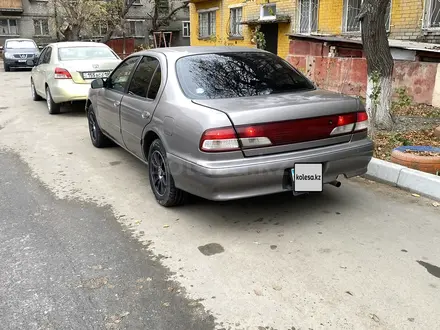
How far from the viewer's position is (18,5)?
32.4m

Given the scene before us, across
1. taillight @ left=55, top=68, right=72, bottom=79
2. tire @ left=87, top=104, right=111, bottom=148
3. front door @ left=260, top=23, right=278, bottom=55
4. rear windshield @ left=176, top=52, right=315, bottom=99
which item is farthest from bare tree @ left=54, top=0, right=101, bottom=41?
rear windshield @ left=176, top=52, right=315, bottom=99

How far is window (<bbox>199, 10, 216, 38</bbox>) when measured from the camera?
21.6 meters

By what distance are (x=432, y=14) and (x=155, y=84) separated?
9.13 m

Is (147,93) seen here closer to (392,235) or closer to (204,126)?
(204,126)

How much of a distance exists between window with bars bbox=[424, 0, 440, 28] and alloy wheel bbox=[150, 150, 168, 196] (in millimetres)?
9299

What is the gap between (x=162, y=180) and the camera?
4273 mm

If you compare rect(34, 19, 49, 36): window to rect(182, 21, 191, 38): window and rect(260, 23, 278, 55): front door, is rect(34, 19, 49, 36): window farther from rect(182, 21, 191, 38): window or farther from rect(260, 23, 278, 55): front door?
rect(260, 23, 278, 55): front door

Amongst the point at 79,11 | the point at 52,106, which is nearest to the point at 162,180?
the point at 52,106

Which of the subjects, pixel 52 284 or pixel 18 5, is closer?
pixel 52 284

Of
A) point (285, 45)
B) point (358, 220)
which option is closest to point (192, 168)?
point (358, 220)

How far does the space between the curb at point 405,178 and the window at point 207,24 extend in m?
18.0

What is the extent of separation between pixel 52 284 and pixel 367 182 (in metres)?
3.58

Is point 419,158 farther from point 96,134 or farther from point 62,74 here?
point 62,74

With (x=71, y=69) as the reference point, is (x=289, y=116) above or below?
below
